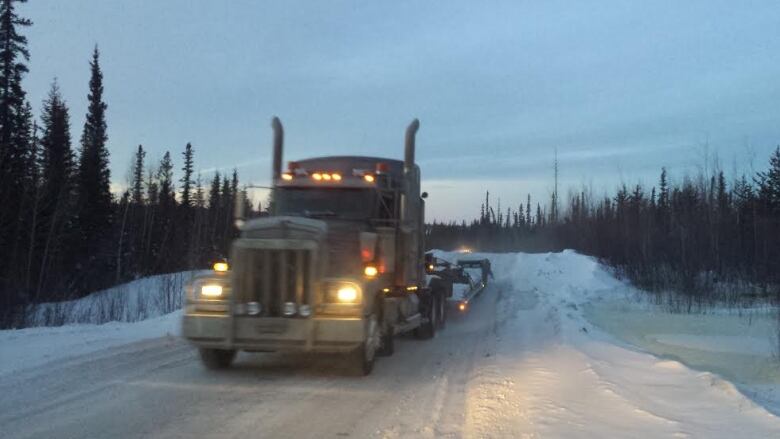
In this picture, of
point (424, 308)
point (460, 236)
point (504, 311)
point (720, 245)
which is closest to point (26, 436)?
point (424, 308)

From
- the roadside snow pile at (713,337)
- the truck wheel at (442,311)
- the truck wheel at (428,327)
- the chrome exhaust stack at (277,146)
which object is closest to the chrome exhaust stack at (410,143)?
the chrome exhaust stack at (277,146)

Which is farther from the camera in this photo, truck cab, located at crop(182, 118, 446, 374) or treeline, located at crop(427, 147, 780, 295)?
treeline, located at crop(427, 147, 780, 295)

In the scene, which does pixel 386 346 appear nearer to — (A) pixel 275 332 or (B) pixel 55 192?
(A) pixel 275 332

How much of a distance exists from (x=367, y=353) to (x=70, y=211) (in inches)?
1861

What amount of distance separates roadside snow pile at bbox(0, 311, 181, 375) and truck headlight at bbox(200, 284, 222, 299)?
2503mm

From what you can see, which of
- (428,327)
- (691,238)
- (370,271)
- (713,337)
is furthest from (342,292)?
(691,238)

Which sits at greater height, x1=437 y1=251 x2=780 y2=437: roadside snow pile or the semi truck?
the semi truck

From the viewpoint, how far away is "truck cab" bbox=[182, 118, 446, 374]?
30.2 feet

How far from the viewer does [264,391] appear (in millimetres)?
8570

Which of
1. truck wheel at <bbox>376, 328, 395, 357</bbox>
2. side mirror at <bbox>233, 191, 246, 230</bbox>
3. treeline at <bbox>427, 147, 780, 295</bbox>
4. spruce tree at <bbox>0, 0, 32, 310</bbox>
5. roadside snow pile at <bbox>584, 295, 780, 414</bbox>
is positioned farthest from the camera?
spruce tree at <bbox>0, 0, 32, 310</bbox>

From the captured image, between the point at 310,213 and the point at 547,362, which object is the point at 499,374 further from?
the point at 310,213

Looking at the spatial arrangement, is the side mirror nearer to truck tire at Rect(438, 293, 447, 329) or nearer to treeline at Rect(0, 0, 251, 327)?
truck tire at Rect(438, 293, 447, 329)

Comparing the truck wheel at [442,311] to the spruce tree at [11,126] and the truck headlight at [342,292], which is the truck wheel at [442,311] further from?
the spruce tree at [11,126]

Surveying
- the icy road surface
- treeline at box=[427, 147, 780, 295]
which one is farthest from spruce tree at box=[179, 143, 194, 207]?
the icy road surface
